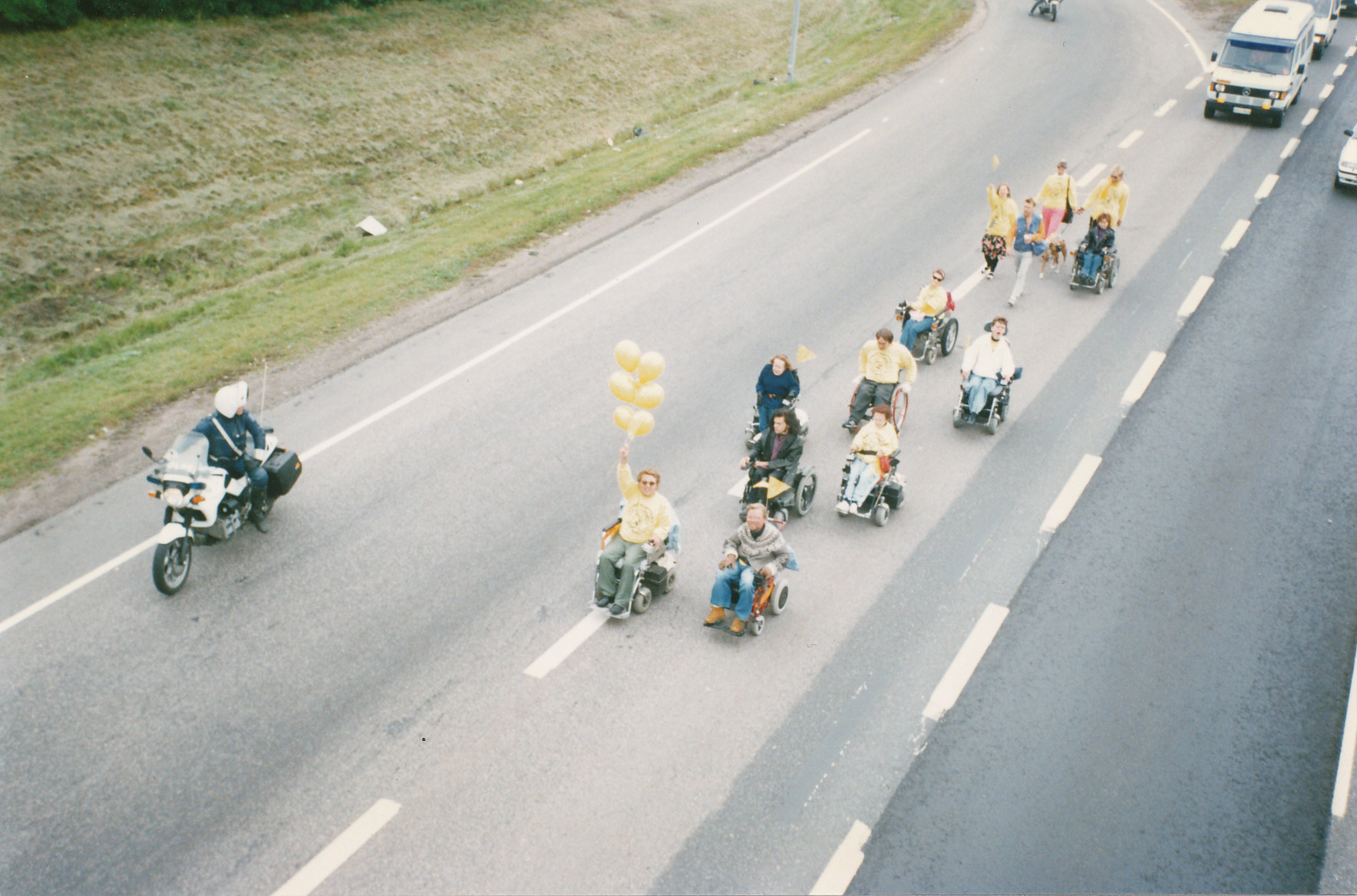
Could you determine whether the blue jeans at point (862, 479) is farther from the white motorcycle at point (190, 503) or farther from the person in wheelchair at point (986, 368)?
the white motorcycle at point (190, 503)

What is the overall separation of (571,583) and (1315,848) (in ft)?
23.3

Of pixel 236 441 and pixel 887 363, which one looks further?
pixel 887 363

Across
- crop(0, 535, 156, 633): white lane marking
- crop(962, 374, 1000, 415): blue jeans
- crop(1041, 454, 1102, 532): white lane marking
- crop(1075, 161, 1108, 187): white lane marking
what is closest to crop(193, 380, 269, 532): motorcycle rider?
crop(0, 535, 156, 633): white lane marking

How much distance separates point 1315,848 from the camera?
8.36 m

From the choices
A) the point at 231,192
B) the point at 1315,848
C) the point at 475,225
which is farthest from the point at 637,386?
the point at 231,192

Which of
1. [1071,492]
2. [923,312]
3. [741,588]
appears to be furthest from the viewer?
[923,312]

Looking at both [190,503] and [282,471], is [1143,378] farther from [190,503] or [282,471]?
[190,503]

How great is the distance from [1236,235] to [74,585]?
20087 mm

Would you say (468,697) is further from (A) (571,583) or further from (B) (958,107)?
(B) (958,107)

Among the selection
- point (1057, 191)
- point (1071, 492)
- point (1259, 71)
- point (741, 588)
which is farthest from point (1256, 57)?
point (741, 588)

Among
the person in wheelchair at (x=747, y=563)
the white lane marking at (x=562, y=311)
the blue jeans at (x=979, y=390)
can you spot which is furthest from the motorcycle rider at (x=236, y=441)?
the blue jeans at (x=979, y=390)

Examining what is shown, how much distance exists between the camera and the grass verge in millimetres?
16875

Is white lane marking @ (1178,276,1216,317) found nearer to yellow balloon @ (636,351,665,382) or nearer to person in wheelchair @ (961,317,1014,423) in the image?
person in wheelchair @ (961,317,1014,423)

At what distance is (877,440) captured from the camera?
12047mm
